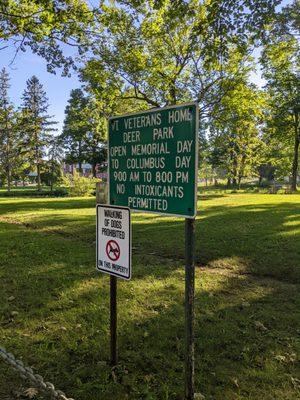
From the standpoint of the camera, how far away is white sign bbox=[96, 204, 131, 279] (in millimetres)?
3402

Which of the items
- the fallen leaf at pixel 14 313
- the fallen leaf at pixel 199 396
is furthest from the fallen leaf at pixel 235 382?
the fallen leaf at pixel 14 313

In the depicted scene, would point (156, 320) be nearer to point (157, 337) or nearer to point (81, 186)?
point (157, 337)

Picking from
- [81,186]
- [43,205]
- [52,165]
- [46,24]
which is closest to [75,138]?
[52,165]

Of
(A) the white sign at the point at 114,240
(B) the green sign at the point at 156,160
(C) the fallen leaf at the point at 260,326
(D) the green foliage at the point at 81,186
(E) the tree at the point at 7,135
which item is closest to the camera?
(B) the green sign at the point at 156,160

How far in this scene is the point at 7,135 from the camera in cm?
5328

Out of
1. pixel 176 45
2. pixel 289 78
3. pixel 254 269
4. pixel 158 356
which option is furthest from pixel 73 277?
pixel 289 78

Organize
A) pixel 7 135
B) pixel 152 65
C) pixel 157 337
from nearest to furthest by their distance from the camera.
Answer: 1. pixel 157 337
2. pixel 152 65
3. pixel 7 135

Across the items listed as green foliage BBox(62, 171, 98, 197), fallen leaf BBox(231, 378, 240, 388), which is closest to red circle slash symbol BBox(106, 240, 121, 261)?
fallen leaf BBox(231, 378, 240, 388)

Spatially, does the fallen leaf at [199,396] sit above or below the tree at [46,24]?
below

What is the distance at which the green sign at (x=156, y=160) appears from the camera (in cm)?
287

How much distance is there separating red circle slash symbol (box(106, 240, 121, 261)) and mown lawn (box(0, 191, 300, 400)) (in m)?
1.06

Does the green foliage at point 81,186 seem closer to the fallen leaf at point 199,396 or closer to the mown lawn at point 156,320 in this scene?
the mown lawn at point 156,320

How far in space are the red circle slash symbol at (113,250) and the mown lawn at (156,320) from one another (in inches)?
41.7

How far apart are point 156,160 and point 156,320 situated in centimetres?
235
